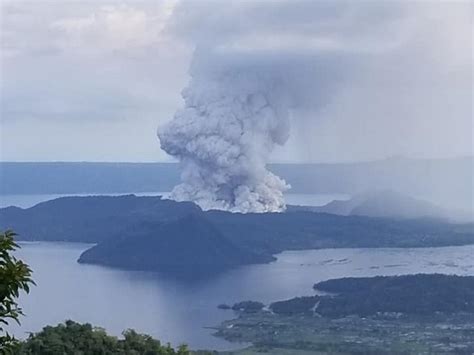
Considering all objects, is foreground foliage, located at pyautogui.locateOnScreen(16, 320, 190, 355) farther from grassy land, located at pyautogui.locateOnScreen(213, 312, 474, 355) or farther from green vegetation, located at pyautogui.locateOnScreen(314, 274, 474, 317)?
green vegetation, located at pyautogui.locateOnScreen(314, 274, 474, 317)

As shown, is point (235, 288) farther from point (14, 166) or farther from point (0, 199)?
point (14, 166)

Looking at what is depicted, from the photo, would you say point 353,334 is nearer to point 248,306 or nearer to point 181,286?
point 248,306

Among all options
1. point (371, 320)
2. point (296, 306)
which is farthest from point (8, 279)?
point (296, 306)

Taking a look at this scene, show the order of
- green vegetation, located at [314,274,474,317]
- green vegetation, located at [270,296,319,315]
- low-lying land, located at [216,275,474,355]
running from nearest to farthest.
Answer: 1. low-lying land, located at [216,275,474,355]
2. green vegetation, located at [314,274,474,317]
3. green vegetation, located at [270,296,319,315]

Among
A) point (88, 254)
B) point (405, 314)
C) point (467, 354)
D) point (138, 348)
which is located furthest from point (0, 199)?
point (138, 348)

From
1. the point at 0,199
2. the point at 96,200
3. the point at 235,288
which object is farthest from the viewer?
the point at 0,199

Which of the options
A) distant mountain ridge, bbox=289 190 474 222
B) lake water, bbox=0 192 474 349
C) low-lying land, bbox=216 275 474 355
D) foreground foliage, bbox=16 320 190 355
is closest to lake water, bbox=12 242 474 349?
lake water, bbox=0 192 474 349

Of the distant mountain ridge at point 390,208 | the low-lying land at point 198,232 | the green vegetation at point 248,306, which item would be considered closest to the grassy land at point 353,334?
the green vegetation at point 248,306

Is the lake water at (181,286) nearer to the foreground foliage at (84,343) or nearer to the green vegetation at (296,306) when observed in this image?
the green vegetation at (296,306)
